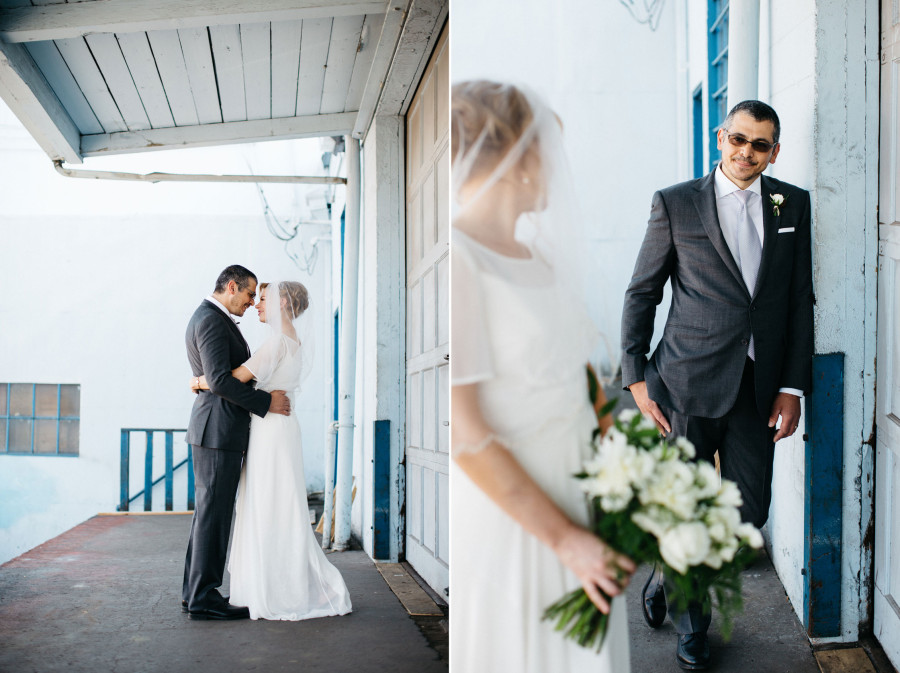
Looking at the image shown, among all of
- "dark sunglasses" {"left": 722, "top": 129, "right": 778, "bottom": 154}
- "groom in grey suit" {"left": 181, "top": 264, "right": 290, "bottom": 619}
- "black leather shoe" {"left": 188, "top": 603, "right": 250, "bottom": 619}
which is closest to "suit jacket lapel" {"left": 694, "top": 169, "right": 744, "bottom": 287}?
"dark sunglasses" {"left": 722, "top": 129, "right": 778, "bottom": 154}

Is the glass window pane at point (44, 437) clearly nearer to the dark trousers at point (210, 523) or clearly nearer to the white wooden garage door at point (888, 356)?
the dark trousers at point (210, 523)

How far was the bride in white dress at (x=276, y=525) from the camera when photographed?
9.50 feet

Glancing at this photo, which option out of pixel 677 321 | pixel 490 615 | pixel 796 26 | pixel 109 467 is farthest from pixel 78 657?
pixel 109 467

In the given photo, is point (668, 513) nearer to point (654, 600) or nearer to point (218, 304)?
point (654, 600)

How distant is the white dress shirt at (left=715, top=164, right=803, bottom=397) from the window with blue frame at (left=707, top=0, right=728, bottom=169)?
4.8 inches

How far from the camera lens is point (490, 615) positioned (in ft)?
4.83

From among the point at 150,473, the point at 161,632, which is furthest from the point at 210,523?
the point at 150,473

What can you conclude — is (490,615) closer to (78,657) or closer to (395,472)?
(78,657)

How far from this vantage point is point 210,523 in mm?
2865

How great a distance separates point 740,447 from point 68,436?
28.7ft

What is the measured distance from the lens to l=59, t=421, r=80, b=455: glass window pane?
8.64 meters

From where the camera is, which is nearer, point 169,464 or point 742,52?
point 742,52

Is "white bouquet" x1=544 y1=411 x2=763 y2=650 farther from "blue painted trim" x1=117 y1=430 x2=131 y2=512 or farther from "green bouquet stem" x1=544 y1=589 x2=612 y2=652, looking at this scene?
"blue painted trim" x1=117 y1=430 x2=131 y2=512

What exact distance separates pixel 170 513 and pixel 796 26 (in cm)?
579
